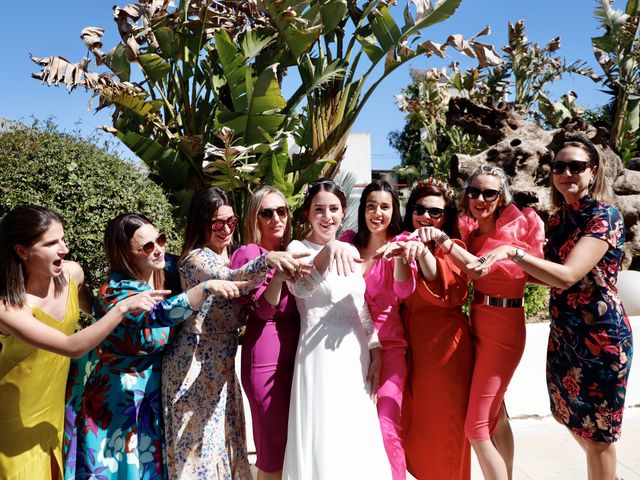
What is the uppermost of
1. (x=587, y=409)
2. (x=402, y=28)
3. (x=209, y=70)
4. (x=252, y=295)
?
(x=402, y=28)

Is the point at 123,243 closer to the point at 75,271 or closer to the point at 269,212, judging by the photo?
the point at 75,271

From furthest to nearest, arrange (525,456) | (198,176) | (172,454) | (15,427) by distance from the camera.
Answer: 1. (198,176)
2. (525,456)
3. (172,454)
4. (15,427)

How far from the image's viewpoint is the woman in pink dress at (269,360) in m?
2.72

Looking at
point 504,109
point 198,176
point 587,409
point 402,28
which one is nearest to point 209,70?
point 198,176

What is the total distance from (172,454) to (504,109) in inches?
263

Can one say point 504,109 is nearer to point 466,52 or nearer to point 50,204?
point 466,52

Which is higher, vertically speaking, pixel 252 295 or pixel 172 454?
pixel 252 295

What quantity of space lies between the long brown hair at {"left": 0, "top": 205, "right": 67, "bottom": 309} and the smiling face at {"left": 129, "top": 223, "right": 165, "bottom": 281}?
1.30 feet

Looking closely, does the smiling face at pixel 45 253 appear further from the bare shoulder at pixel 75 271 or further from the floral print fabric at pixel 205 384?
the floral print fabric at pixel 205 384

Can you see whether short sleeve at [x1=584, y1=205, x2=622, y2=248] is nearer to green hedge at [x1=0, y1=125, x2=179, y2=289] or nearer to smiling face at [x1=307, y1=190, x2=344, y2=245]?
smiling face at [x1=307, y1=190, x2=344, y2=245]

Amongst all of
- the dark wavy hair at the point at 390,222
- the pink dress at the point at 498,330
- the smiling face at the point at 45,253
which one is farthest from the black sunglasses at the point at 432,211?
the smiling face at the point at 45,253

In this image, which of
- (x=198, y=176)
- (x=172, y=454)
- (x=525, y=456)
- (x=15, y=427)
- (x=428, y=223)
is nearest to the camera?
(x=15, y=427)

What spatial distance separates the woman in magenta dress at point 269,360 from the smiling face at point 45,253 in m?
0.84

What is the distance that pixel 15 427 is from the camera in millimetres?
2250
